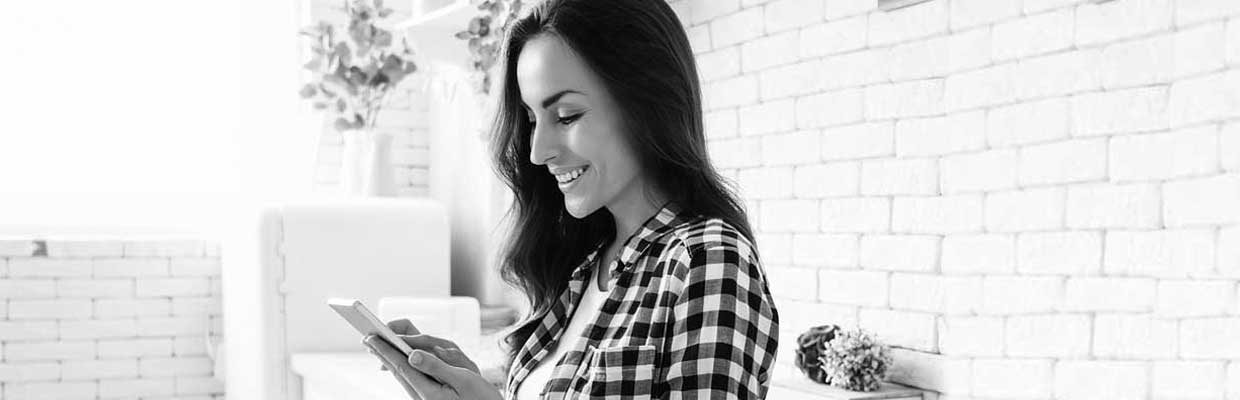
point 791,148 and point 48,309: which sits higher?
point 791,148

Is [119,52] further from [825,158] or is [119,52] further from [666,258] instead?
[666,258]

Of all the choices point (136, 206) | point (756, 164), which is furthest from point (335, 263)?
point (756, 164)

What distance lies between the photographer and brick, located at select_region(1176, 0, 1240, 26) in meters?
1.58

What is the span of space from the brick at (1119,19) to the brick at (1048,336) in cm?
40

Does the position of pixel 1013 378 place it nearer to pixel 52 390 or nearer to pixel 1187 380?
pixel 1187 380

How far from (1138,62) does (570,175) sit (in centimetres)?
84

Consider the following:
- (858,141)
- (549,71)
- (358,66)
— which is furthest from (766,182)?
(358,66)

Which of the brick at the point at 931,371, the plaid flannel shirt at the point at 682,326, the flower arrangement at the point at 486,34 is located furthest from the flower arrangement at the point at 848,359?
the flower arrangement at the point at 486,34

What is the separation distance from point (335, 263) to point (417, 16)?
2.22 ft

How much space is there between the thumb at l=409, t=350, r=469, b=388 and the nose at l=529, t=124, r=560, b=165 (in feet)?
0.79

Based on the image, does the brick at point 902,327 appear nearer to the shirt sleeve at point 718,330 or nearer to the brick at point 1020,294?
the brick at point 1020,294

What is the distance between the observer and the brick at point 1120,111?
1687 millimetres

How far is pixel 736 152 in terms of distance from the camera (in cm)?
262

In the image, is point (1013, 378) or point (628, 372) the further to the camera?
point (1013, 378)
